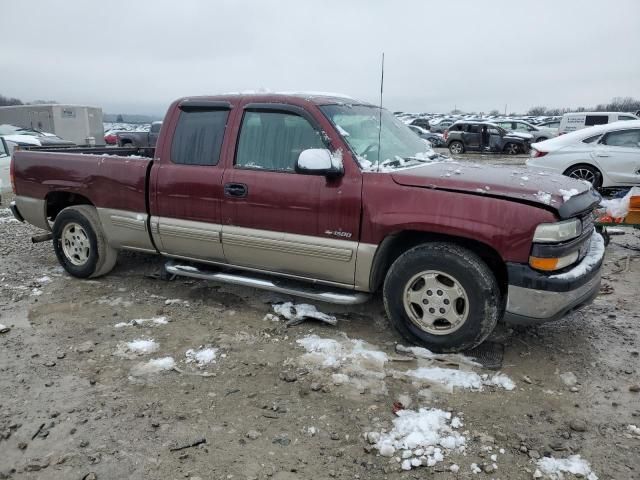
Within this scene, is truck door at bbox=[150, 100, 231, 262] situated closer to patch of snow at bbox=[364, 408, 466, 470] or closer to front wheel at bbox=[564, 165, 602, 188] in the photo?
patch of snow at bbox=[364, 408, 466, 470]

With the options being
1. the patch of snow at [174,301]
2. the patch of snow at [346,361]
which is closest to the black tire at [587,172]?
the patch of snow at [346,361]

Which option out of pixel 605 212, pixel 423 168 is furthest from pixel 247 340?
pixel 605 212

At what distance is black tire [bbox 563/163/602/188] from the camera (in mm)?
10086

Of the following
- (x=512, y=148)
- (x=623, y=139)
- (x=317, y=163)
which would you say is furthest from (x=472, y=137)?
(x=317, y=163)

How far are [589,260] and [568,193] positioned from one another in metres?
0.56

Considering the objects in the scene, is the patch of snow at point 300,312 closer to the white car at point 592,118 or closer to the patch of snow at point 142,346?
the patch of snow at point 142,346

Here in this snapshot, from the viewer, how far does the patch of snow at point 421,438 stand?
106 inches

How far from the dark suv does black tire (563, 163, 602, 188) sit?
1373 centimetres

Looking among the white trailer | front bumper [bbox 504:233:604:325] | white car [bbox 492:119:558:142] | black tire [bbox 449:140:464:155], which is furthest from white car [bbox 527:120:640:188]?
the white trailer

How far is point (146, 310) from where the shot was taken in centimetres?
473

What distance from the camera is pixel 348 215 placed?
12.6 ft

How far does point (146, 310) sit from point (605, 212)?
5.18 meters

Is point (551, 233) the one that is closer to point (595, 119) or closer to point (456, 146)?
point (595, 119)

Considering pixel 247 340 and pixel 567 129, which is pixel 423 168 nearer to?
pixel 247 340
